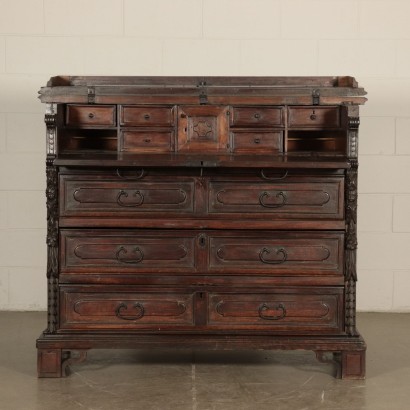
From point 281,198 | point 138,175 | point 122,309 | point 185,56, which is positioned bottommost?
point 122,309

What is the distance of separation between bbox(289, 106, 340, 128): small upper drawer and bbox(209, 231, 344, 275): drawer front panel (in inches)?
26.6

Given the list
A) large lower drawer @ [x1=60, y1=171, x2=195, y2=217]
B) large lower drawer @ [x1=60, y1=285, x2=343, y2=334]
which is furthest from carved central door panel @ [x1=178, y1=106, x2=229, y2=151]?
large lower drawer @ [x1=60, y1=285, x2=343, y2=334]

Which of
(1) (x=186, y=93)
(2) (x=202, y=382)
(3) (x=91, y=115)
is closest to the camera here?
(2) (x=202, y=382)

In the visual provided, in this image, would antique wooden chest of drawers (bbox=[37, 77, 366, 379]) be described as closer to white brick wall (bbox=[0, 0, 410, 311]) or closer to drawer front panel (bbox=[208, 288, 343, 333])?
drawer front panel (bbox=[208, 288, 343, 333])

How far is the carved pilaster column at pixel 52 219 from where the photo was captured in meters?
4.44

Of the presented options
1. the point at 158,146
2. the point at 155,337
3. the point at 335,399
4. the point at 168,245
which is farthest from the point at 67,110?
Answer: the point at 335,399

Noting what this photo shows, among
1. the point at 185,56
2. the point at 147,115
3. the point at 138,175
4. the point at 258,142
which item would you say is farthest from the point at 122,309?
the point at 185,56

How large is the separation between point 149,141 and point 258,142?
57cm

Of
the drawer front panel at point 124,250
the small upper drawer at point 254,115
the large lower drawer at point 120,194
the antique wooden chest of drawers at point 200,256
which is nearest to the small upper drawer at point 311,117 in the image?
the small upper drawer at point 254,115

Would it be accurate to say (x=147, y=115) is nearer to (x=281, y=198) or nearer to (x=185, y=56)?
(x=281, y=198)

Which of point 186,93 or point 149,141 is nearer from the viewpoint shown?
point 186,93

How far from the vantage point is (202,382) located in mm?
4430

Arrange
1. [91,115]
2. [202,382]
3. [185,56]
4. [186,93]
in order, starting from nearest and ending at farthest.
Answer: [202,382] → [186,93] → [91,115] → [185,56]

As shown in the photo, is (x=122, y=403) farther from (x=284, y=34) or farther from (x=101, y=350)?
(x=284, y=34)
